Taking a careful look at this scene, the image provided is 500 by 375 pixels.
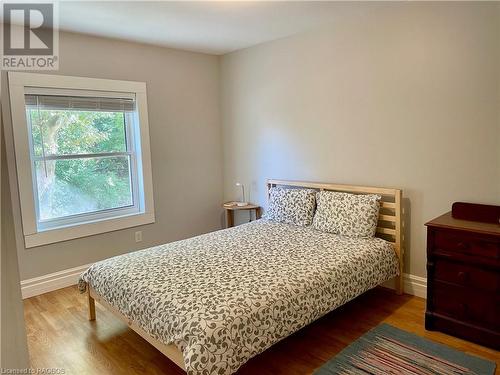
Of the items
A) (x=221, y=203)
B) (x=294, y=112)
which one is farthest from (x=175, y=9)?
(x=221, y=203)

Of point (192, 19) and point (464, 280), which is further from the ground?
point (192, 19)

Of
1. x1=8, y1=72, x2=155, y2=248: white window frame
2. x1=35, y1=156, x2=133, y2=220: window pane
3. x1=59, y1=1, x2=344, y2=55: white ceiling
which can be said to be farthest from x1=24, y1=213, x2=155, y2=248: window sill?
x1=59, y1=1, x2=344, y2=55: white ceiling

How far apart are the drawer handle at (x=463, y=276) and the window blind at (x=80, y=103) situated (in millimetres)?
3359

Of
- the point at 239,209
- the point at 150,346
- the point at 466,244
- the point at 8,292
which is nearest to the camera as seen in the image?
the point at 8,292

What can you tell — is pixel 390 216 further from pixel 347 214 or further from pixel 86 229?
pixel 86 229

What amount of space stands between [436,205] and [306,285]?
54.6 inches

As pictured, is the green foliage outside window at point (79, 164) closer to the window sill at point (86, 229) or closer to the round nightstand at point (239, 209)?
the window sill at point (86, 229)

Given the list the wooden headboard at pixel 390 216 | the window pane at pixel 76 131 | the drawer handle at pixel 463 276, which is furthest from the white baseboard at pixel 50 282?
the drawer handle at pixel 463 276

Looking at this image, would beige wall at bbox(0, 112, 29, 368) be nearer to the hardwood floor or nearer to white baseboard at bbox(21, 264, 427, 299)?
the hardwood floor

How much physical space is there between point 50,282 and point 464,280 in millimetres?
3482

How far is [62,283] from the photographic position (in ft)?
11.4

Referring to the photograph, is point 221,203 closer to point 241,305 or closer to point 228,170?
point 228,170

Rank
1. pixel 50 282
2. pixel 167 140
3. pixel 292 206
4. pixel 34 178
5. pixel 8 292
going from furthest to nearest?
1. pixel 167 140
2. pixel 292 206
3. pixel 50 282
4. pixel 34 178
5. pixel 8 292

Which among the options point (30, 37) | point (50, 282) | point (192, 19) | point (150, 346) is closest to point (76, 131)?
point (30, 37)
